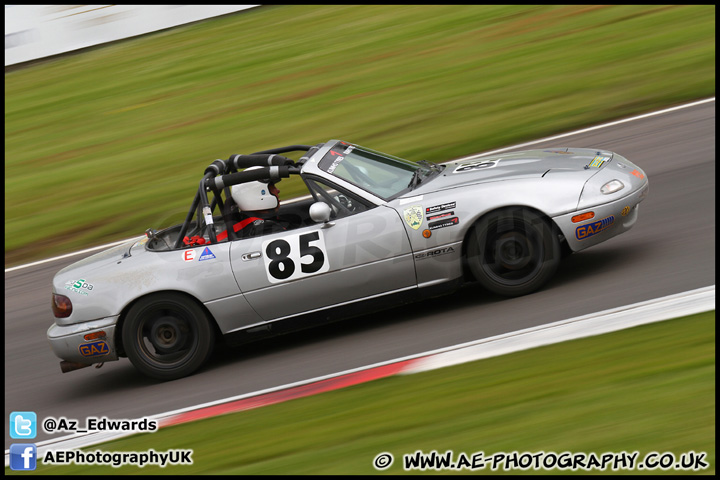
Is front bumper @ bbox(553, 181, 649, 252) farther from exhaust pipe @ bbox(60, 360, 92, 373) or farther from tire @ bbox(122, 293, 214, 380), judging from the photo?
exhaust pipe @ bbox(60, 360, 92, 373)

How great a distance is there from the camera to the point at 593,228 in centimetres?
618

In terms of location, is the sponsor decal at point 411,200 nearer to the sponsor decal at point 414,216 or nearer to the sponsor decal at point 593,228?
the sponsor decal at point 414,216

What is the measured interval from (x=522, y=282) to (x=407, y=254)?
937 mm

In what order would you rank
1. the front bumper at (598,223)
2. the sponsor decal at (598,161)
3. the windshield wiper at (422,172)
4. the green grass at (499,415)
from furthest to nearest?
the windshield wiper at (422,172)
the sponsor decal at (598,161)
the front bumper at (598,223)
the green grass at (499,415)

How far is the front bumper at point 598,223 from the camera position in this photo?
6141 millimetres

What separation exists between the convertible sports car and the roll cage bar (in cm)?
1

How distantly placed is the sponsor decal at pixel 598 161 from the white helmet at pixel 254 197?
2.63 meters

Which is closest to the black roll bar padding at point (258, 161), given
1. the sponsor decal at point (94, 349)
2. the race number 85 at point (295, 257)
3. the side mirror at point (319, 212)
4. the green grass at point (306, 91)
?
the side mirror at point (319, 212)

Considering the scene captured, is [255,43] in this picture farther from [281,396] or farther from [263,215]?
[281,396]

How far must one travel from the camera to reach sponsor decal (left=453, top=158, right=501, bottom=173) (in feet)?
22.4

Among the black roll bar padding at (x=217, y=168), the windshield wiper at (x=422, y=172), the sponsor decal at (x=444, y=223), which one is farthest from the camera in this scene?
the black roll bar padding at (x=217, y=168)

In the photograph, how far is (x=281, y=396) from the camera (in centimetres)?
595

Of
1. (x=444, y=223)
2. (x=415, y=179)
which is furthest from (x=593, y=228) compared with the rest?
(x=415, y=179)

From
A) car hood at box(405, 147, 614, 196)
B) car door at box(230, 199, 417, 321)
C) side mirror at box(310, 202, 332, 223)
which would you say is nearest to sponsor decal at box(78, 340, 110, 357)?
car door at box(230, 199, 417, 321)
